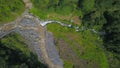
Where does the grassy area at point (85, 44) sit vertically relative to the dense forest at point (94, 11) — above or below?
below

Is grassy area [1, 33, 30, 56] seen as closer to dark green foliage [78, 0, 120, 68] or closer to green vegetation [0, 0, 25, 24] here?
green vegetation [0, 0, 25, 24]

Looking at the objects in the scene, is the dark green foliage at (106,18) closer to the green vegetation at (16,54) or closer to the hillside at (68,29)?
the hillside at (68,29)

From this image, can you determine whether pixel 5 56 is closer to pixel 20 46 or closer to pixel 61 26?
pixel 20 46

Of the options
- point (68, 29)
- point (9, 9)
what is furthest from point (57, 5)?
point (9, 9)

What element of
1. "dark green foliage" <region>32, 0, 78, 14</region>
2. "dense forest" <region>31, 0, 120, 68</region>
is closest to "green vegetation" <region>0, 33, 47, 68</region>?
"dark green foliage" <region>32, 0, 78, 14</region>

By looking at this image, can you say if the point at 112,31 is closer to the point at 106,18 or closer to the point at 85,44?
the point at 106,18

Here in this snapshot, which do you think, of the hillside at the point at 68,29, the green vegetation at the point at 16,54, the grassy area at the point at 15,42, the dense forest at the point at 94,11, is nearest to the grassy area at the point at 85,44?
the hillside at the point at 68,29
